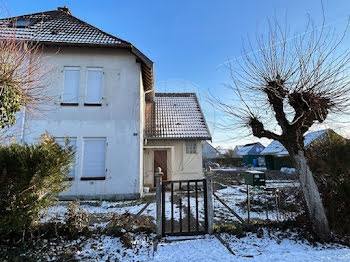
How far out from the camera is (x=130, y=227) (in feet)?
16.9

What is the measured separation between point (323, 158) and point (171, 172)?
8.07 m

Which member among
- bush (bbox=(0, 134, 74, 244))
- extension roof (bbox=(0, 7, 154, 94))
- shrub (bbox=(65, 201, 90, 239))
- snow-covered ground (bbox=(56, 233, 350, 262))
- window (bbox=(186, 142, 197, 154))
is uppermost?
extension roof (bbox=(0, 7, 154, 94))

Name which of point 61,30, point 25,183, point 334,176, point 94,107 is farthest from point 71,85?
point 334,176

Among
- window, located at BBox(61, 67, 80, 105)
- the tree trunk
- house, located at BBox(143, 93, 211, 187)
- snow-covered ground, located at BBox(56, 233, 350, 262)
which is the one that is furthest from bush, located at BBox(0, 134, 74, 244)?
house, located at BBox(143, 93, 211, 187)

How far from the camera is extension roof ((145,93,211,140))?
12039 millimetres

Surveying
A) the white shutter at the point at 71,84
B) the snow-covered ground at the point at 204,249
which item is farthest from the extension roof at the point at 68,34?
the snow-covered ground at the point at 204,249

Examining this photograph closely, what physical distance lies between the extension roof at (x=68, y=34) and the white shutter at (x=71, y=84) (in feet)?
3.75

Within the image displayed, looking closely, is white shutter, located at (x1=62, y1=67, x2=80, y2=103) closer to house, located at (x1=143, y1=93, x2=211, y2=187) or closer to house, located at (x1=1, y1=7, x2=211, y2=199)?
house, located at (x1=1, y1=7, x2=211, y2=199)

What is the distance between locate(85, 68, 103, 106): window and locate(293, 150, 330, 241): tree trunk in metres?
8.13

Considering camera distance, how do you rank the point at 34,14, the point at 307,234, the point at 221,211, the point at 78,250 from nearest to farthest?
the point at 78,250 → the point at 307,234 → the point at 221,211 → the point at 34,14

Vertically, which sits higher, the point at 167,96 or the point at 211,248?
the point at 167,96

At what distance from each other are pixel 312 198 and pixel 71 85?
985 cm

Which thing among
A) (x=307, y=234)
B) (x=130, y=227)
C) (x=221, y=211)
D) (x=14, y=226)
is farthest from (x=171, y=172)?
(x=14, y=226)

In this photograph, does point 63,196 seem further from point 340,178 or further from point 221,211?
point 340,178
